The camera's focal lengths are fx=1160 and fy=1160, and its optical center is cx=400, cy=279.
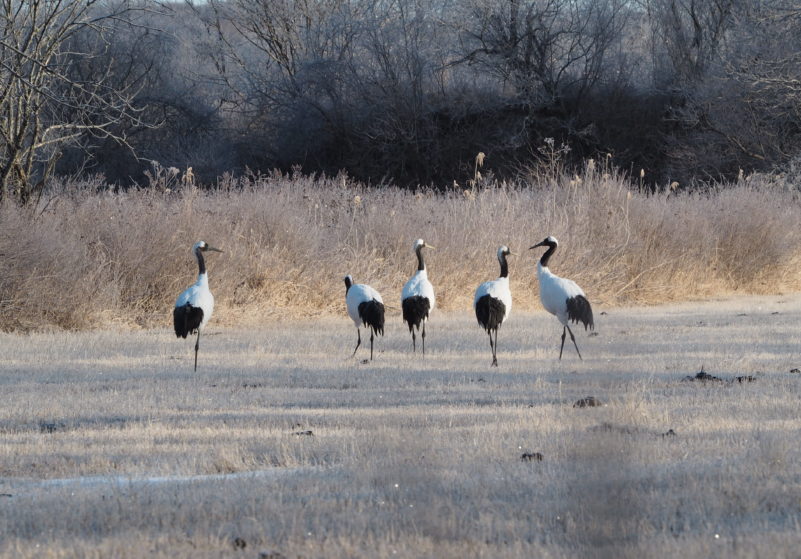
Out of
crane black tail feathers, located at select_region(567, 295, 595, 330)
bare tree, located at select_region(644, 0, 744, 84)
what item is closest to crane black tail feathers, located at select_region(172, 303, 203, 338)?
crane black tail feathers, located at select_region(567, 295, 595, 330)

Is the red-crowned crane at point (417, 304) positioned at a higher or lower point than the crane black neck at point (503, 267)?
lower

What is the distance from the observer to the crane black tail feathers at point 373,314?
12.1 metres

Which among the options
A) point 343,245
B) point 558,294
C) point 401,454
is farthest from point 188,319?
point 343,245

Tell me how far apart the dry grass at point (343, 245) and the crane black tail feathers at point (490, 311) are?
16.9 ft

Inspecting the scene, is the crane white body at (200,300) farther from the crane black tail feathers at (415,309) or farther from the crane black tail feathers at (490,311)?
the crane black tail feathers at (490,311)

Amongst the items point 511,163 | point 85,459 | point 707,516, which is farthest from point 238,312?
point 511,163

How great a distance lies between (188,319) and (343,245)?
6587 mm

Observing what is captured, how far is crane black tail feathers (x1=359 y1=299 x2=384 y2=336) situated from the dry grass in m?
4.00

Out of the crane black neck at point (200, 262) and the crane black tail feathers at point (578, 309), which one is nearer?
the crane black tail feathers at point (578, 309)

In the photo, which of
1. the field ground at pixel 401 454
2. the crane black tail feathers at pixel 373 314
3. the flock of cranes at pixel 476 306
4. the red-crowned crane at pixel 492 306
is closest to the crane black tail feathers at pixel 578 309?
the flock of cranes at pixel 476 306

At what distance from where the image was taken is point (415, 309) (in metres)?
12.5

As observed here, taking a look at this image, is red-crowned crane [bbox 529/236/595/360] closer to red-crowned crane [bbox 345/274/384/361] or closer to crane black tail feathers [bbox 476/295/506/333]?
crane black tail feathers [bbox 476/295/506/333]

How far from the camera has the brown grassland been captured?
4738 millimetres

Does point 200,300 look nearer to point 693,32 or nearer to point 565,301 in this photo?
point 565,301
